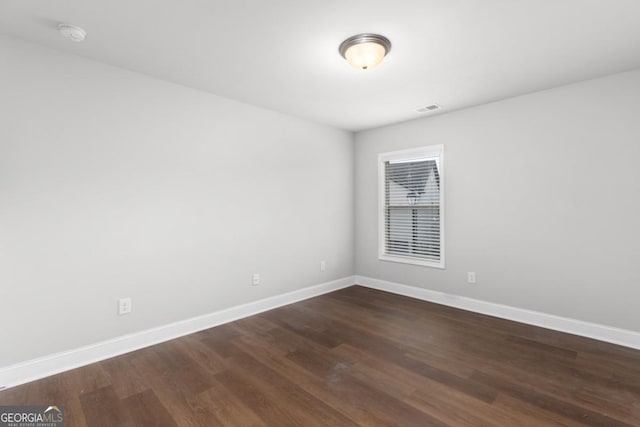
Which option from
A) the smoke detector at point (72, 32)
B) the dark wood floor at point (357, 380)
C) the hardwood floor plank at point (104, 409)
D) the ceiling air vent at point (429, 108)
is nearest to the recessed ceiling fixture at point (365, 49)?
the ceiling air vent at point (429, 108)

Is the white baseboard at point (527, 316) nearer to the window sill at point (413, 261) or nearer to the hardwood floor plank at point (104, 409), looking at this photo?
the window sill at point (413, 261)

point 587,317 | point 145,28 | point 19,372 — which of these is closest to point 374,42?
point 145,28

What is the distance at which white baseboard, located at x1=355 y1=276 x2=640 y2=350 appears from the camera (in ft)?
8.93

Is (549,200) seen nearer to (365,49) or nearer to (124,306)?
(365,49)

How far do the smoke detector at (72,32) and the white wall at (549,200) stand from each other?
12.0 ft

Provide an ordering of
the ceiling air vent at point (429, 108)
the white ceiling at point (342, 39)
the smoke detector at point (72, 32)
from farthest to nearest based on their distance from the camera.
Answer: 1. the ceiling air vent at point (429, 108)
2. the smoke detector at point (72, 32)
3. the white ceiling at point (342, 39)

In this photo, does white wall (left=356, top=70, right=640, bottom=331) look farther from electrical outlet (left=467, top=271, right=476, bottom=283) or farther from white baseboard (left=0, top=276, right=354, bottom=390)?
white baseboard (left=0, top=276, right=354, bottom=390)

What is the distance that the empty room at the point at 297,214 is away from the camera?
6.42 ft

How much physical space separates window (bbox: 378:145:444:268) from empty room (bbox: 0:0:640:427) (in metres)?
0.05

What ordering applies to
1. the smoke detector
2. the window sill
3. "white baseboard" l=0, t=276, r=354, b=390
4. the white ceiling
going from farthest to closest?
1. the window sill
2. "white baseboard" l=0, t=276, r=354, b=390
3. the smoke detector
4. the white ceiling

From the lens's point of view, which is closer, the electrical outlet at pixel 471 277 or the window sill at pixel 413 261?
the electrical outlet at pixel 471 277

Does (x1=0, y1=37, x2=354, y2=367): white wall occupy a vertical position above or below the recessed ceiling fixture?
below

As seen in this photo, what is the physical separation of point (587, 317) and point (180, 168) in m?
4.26
